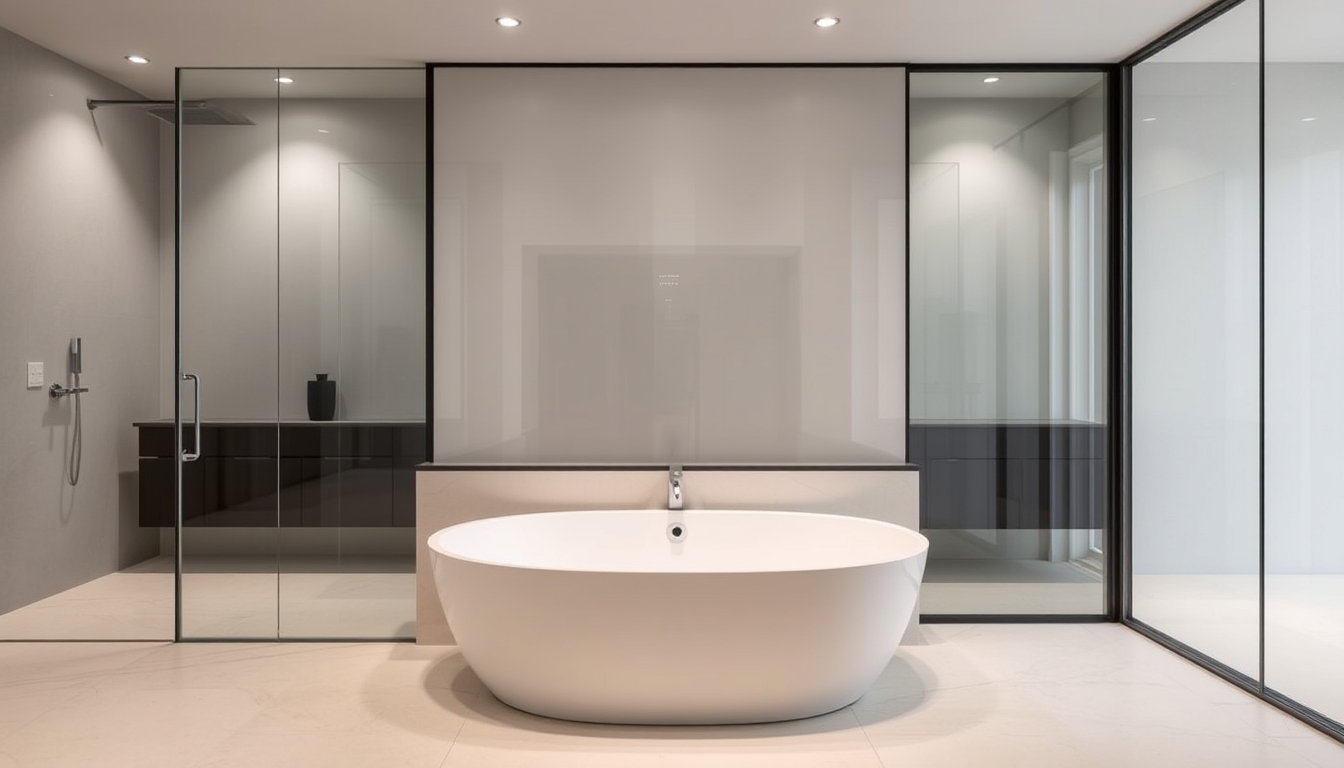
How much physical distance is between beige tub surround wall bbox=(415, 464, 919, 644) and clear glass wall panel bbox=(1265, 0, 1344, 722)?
1299 millimetres

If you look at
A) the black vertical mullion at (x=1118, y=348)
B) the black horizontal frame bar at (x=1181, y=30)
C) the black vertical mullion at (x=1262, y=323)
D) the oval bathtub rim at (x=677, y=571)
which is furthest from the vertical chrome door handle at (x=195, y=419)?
the black horizontal frame bar at (x=1181, y=30)

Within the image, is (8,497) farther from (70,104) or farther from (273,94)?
(273,94)

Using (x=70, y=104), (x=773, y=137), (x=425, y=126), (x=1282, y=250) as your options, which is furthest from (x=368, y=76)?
(x=1282, y=250)

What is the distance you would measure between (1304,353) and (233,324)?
3.93 meters

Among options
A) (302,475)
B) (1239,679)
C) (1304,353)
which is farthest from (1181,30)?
(302,475)

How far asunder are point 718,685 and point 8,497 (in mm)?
3109

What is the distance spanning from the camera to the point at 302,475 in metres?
3.88

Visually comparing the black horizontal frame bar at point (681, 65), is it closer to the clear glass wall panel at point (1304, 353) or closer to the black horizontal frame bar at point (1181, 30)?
the black horizontal frame bar at point (1181, 30)

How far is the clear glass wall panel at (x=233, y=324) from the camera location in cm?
388

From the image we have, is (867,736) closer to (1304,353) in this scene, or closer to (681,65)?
(1304,353)

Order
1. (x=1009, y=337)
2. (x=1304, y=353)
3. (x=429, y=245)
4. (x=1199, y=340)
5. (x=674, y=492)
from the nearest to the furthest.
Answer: (x=1304, y=353)
(x=1199, y=340)
(x=674, y=492)
(x=429, y=245)
(x=1009, y=337)

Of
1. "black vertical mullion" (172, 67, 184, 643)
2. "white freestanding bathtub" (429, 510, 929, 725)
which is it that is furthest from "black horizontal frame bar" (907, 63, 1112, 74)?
"black vertical mullion" (172, 67, 184, 643)

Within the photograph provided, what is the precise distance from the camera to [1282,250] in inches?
120

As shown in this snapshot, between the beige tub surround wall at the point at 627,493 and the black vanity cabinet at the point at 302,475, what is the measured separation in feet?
0.53
